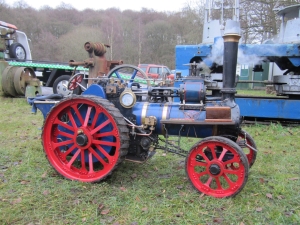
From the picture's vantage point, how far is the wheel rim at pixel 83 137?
325 cm

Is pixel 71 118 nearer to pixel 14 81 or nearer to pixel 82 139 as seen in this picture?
pixel 82 139

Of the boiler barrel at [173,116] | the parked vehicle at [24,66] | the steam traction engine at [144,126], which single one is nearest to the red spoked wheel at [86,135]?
the steam traction engine at [144,126]

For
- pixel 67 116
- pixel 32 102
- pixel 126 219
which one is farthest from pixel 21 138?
pixel 126 219

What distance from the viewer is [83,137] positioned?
3.29 meters

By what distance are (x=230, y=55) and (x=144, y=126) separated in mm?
1239

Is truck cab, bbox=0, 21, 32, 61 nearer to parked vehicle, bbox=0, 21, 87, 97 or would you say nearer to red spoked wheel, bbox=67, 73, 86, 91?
parked vehicle, bbox=0, 21, 87, 97

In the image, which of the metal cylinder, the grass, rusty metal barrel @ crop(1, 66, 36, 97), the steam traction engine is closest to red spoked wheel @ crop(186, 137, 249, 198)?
the steam traction engine

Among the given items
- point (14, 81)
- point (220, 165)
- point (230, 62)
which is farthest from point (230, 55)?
point (14, 81)

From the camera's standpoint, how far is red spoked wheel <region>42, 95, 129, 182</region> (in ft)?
10.4

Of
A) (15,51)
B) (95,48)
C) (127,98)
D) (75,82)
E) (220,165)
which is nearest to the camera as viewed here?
(220,165)

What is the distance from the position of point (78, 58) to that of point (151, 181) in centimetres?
2327

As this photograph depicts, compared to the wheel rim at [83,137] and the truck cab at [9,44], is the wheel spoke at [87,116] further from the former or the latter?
the truck cab at [9,44]

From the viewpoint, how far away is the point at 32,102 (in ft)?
12.6

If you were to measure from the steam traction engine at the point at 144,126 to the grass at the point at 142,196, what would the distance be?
197 millimetres
